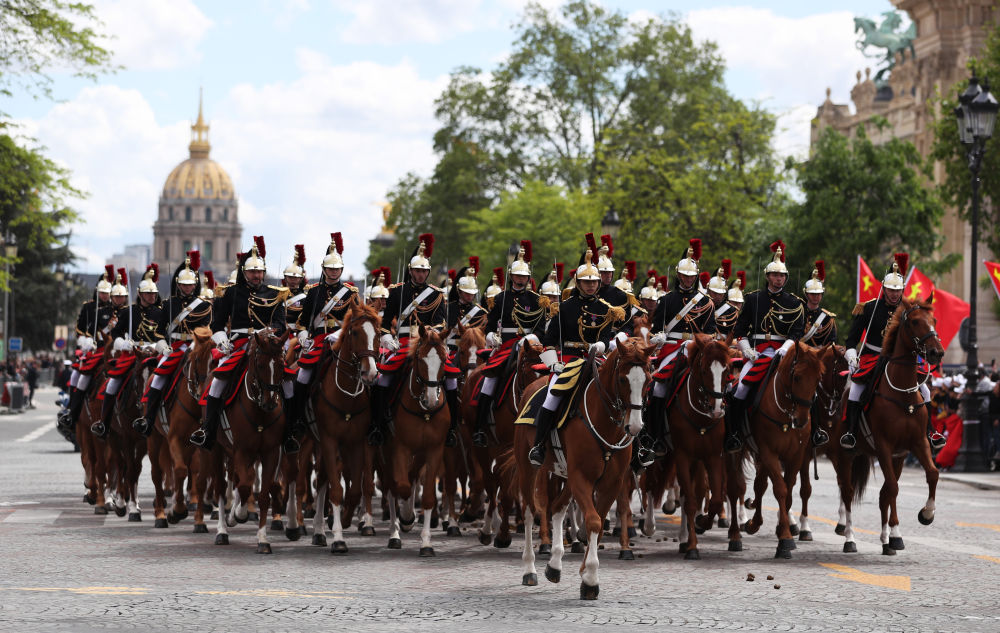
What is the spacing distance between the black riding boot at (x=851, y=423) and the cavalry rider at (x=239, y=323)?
576cm

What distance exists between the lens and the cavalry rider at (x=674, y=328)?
55.8 feet

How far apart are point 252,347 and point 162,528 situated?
3.27 metres

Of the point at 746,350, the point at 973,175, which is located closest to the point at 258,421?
the point at 746,350

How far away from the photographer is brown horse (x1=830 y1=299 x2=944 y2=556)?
16.6 meters

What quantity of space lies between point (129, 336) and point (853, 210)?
113ft

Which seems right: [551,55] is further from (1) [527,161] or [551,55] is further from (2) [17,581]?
(2) [17,581]

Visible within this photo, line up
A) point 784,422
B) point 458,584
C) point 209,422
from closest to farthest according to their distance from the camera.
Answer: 1. point 458,584
2. point 784,422
3. point 209,422

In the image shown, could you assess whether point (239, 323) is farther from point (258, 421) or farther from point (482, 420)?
point (482, 420)

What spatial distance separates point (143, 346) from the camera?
20719mm

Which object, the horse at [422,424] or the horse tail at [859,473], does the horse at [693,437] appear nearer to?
the horse tail at [859,473]

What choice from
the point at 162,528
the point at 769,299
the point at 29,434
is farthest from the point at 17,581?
the point at 29,434

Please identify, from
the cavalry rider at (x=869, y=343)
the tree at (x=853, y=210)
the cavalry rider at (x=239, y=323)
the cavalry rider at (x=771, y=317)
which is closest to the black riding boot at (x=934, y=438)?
the cavalry rider at (x=869, y=343)

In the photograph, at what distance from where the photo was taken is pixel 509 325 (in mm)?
18703

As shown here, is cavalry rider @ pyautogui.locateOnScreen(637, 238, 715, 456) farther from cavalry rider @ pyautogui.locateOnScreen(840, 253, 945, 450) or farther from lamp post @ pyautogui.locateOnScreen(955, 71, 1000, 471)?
lamp post @ pyautogui.locateOnScreen(955, 71, 1000, 471)
